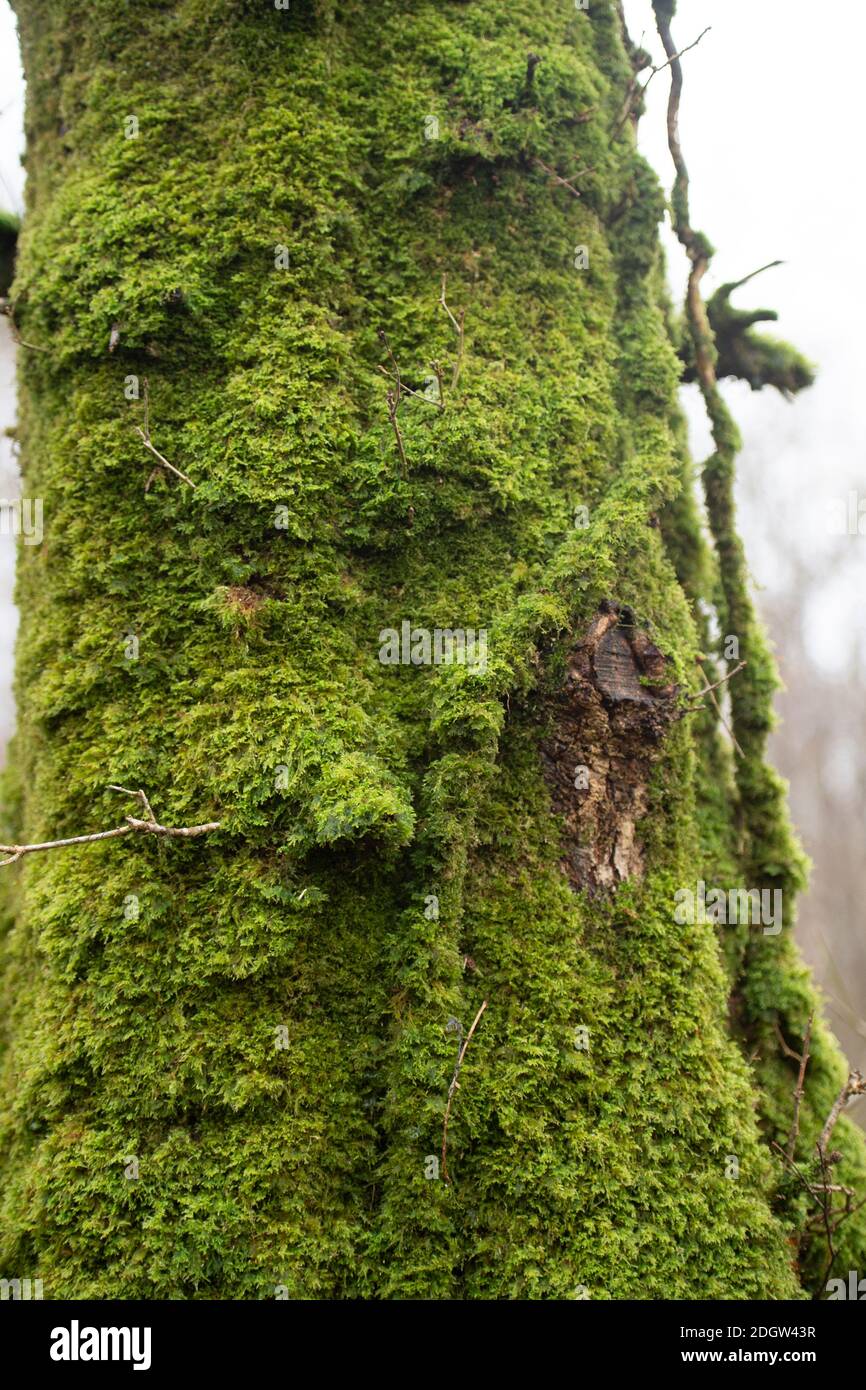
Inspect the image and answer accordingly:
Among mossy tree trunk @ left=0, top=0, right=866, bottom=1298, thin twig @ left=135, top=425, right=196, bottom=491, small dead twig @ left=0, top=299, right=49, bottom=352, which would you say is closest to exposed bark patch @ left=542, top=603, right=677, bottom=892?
mossy tree trunk @ left=0, top=0, right=866, bottom=1298

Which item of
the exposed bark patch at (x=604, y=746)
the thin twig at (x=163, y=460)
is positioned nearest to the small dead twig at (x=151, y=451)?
the thin twig at (x=163, y=460)

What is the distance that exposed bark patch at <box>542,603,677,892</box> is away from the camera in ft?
8.13

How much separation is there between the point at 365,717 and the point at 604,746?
0.76 metres

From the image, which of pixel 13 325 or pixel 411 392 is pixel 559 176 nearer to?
pixel 411 392

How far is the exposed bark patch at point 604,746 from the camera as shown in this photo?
8.13 feet

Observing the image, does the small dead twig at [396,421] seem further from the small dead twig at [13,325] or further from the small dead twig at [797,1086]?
the small dead twig at [797,1086]

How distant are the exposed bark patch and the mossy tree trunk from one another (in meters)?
0.01

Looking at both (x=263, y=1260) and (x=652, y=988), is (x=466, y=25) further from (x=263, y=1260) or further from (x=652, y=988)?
(x=263, y=1260)

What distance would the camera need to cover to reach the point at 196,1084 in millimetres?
2076

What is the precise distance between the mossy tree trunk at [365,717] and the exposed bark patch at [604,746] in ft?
0.04
